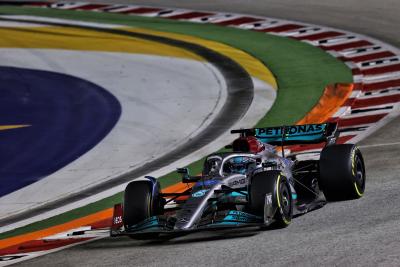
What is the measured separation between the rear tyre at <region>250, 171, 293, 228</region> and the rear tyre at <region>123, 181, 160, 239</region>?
127 centimetres

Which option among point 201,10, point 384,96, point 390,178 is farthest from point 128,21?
point 390,178

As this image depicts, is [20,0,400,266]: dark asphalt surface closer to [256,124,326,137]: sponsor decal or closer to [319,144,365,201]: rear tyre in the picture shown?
[319,144,365,201]: rear tyre

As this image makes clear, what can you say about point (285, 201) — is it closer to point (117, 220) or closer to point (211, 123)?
point (117, 220)

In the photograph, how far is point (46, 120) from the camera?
20.3 meters

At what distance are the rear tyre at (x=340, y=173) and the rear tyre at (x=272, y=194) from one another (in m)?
1.04

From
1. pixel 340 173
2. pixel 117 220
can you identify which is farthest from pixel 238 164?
pixel 117 220

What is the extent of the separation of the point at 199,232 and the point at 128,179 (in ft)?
12.0

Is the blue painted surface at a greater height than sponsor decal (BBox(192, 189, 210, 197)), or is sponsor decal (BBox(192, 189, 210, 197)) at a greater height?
sponsor decal (BBox(192, 189, 210, 197))

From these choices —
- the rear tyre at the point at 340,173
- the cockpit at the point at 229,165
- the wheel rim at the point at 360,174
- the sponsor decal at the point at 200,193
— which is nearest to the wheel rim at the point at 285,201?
the cockpit at the point at 229,165

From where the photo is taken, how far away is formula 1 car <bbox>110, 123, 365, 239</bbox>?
12336 mm

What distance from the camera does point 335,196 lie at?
13680 mm

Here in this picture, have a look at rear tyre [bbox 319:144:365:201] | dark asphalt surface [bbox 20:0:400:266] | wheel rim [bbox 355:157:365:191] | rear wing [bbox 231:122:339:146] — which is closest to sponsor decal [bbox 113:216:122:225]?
dark asphalt surface [bbox 20:0:400:266]

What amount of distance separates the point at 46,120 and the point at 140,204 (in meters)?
7.69

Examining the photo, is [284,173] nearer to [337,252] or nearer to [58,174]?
[337,252]
